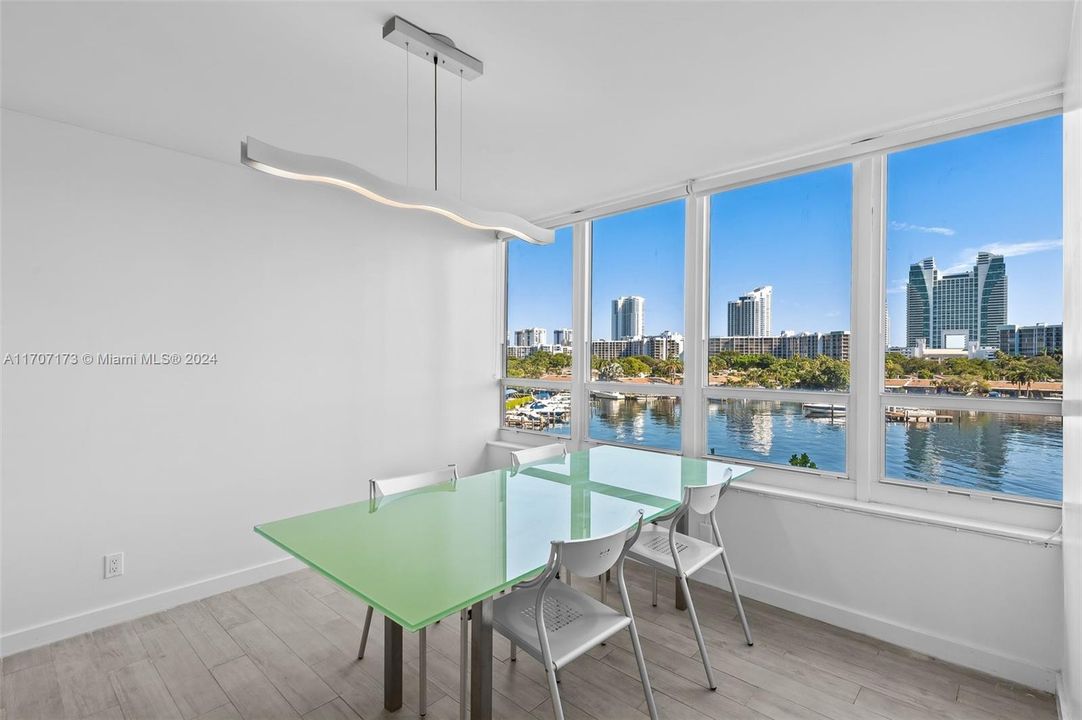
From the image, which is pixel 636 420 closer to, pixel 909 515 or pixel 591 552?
pixel 909 515

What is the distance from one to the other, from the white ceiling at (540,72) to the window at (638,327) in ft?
2.85

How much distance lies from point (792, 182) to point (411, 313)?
2.76 m

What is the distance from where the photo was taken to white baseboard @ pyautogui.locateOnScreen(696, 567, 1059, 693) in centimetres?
229

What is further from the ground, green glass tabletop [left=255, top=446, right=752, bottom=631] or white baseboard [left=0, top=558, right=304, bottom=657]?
green glass tabletop [left=255, top=446, right=752, bottom=631]

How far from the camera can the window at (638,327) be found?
3701 millimetres

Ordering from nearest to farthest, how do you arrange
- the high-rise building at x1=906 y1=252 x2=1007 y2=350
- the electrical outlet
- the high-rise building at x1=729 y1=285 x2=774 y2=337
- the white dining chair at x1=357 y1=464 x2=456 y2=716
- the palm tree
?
the white dining chair at x1=357 y1=464 x2=456 y2=716 < the palm tree < the high-rise building at x1=906 y1=252 x2=1007 y2=350 < the electrical outlet < the high-rise building at x1=729 y1=285 x2=774 y2=337

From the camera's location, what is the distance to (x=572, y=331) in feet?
14.0

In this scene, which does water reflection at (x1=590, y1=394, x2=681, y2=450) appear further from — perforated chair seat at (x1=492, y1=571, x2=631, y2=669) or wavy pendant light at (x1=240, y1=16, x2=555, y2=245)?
wavy pendant light at (x1=240, y1=16, x2=555, y2=245)

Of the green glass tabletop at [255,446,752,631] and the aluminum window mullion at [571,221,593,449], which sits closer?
the green glass tabletop at [255,446,752,631]

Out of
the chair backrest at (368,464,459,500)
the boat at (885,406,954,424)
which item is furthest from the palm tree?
the chair backrest at (368,464,459,500)

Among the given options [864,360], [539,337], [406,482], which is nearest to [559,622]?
[406,482]

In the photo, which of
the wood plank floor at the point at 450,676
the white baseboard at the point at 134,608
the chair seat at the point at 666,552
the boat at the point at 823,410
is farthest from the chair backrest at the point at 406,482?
the boat at the point at 823,410

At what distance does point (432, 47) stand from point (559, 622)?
218cm

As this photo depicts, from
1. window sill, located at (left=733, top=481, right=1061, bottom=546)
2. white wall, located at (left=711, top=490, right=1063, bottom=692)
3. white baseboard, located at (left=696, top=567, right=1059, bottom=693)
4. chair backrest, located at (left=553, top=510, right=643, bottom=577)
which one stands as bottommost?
white baseboard, located at (left=696, top=567, right=1059, bottom=693)
